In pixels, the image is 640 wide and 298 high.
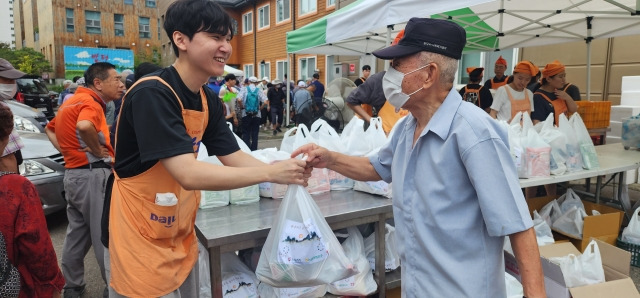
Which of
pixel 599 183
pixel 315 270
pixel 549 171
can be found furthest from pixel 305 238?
pixel 599 183

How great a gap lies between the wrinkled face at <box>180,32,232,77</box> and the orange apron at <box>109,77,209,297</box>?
0.17m

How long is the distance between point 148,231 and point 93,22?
50700 mm

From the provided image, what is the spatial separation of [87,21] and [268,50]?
109 feet

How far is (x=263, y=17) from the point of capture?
68.2 ft

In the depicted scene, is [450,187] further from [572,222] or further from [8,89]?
[572,222]

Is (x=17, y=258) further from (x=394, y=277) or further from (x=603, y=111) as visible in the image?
(x=603, y=111)

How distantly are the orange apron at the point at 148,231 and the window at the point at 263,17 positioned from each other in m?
19.8

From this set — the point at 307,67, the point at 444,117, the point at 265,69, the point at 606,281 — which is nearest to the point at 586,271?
the point at 606,281

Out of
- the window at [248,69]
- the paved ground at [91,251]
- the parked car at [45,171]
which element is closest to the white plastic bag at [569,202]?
the paved ground at [91,251]

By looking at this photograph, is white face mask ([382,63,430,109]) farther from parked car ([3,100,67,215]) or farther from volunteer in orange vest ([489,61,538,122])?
parked car ([3,100,67,215])

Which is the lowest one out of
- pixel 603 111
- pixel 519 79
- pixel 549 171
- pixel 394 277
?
pixel 394 277

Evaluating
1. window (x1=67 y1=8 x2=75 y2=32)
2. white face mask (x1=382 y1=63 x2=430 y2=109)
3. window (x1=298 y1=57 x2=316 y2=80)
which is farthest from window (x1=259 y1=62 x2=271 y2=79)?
window (x1=67 y1=8 x2=75 y2=32)

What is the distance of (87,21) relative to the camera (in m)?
43.6

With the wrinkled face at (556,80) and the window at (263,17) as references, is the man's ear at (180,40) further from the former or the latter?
the window at (263,17)
